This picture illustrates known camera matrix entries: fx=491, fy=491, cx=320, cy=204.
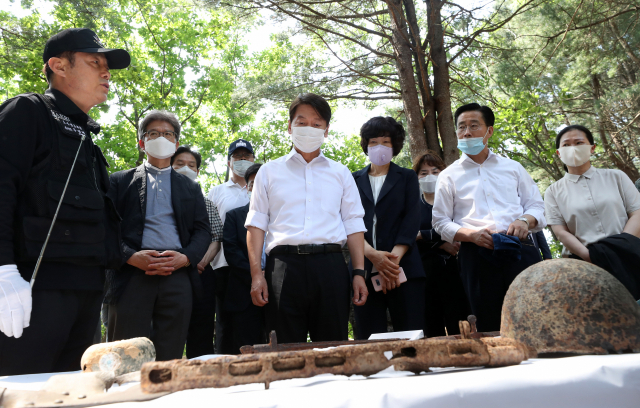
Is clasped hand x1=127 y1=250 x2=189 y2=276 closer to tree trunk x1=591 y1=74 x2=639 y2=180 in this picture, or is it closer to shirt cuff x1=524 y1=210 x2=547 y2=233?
shirt cuff x1=524 y1=210 x2=547 y2=233

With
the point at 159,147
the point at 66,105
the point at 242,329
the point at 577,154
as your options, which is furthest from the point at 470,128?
the point at 66,105

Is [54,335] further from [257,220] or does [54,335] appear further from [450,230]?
[450,230]

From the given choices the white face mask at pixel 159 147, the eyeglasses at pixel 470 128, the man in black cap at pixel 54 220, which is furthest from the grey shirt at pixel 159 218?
the eyeglasses at pixel 470 128

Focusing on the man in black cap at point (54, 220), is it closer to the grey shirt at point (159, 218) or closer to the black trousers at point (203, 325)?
the grey shirt at point (159, 218)

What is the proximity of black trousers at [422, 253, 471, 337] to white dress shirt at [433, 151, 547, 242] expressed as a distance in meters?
0.74

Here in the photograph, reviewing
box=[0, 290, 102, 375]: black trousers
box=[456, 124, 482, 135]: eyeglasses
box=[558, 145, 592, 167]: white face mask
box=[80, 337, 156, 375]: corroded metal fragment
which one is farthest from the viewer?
box=[558, 145, 592, 167]: white face mask

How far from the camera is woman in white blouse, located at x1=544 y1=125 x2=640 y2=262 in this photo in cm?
454

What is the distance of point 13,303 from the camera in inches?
79.6

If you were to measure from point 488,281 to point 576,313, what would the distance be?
2.41 m

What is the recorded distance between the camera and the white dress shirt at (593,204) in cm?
457

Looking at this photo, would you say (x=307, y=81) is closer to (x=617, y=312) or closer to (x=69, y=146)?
(x=69, y=146)

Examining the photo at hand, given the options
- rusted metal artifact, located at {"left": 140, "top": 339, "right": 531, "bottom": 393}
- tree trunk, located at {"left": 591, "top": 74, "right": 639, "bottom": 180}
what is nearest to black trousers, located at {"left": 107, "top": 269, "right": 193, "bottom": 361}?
rusted metal artifact, located at {"left": 140, "top": 339, "right": 531, "bottom": 393}

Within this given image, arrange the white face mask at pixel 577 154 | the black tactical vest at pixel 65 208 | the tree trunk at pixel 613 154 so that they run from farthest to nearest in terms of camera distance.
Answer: the tree trunk at pixel 613 154 → the white face mask at pixel 577 154 → the black tactical vest at pixel 65 208

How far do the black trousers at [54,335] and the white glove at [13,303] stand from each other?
12 cm
